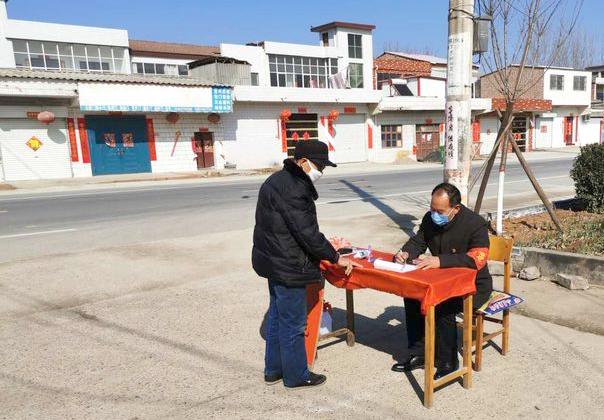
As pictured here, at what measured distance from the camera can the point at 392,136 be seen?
113 ft

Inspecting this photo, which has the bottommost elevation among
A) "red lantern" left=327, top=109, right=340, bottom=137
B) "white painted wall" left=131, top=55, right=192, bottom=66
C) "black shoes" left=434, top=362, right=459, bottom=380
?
"black shoes" left=434, top=362, right=459, bottom=380

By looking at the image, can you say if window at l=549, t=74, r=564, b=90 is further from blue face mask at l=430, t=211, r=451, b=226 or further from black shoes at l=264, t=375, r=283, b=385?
black shoes at l=264, t=375, r=283, b=385

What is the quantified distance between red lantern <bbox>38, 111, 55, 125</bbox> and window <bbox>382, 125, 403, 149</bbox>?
20388mm

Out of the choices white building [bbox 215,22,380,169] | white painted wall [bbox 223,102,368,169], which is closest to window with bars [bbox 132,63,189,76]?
white building [bbox 215,22,380,169]

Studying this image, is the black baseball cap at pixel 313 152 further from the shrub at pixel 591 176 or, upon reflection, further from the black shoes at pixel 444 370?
the shrub at pixel 591 176

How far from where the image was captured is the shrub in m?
8.12

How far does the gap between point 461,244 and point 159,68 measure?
40706 mm

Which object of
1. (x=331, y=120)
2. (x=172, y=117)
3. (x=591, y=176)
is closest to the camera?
(x=591, y=176)

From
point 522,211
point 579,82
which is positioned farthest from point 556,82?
point 522,211

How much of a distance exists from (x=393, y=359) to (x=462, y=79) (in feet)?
13.7

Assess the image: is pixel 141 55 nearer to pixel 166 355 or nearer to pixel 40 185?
pixel 40 185

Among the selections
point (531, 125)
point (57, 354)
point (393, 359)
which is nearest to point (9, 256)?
point (57, 354)

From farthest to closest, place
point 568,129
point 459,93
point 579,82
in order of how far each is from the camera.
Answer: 1. point 568,129
2. point 579,82
3. point 459,93

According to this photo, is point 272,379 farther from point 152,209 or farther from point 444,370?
point 152,209
